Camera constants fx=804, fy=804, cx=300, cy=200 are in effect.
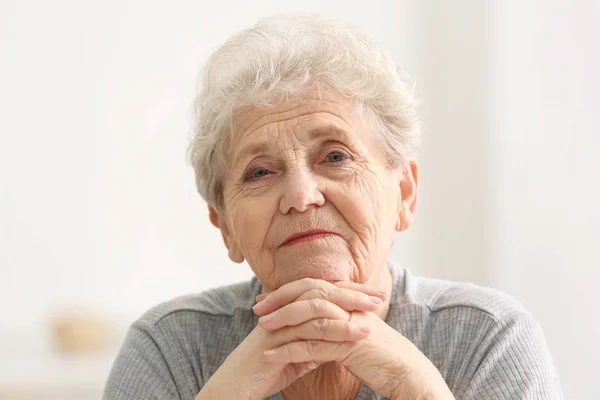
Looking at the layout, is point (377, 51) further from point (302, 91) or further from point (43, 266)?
point (43, 266)

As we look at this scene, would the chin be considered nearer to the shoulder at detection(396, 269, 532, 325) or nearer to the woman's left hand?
the woman's left hand

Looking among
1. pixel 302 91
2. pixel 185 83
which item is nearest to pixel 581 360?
pixel 302 91

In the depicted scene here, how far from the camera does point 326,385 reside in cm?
174

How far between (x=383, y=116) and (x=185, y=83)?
142 centimetres

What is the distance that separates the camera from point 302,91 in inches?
65.6

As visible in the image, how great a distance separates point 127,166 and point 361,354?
167 centimetres

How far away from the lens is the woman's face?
161 centimetres

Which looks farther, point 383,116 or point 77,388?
point 77,388

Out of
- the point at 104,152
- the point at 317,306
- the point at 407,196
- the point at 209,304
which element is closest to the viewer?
the point at 317,306

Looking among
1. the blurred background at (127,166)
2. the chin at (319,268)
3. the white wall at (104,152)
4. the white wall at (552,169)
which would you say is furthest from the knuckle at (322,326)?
the white wall at (104,152)

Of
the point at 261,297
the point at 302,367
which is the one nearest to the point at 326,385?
the point at 302,367

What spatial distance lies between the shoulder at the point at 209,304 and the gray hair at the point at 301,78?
0.32 metres

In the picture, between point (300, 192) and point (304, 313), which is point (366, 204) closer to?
point (300, 192)

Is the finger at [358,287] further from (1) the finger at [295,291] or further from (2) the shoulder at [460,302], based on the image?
(2) the shoulder at [460,302]
